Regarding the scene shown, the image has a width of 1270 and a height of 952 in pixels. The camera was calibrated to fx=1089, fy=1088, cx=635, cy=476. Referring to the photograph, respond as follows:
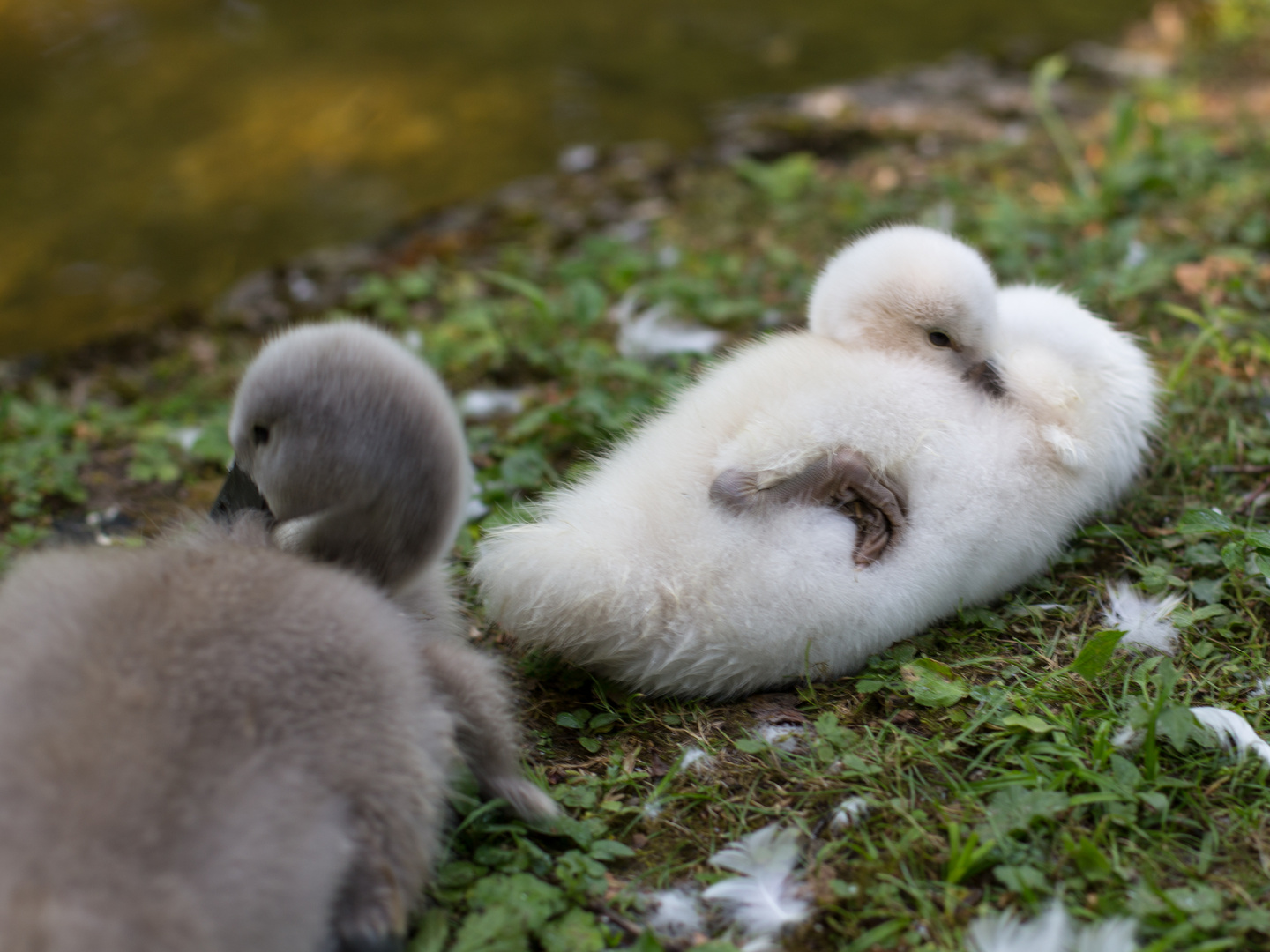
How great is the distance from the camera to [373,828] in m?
1.83

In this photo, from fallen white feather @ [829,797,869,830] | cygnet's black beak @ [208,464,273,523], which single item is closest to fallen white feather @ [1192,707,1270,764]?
fallen white feather @ [829,797,869,830]

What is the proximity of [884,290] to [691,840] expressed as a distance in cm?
154

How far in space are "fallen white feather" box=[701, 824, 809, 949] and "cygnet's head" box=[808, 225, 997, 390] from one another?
4.53 ft

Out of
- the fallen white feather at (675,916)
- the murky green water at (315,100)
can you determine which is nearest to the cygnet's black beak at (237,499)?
the fallen white feather at (675,916)

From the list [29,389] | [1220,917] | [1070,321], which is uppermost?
[1070,321]

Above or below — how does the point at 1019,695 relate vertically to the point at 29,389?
above

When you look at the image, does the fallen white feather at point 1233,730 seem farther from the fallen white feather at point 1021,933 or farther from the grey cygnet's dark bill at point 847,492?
the grey cygnet's dark bill at point 847,492

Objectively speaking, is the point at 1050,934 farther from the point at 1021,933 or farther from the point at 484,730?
the point at 484,730

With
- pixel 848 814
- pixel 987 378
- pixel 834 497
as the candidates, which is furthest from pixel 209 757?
pixel 987 378

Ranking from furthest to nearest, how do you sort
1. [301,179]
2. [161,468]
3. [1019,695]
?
Result: [301,179], [161,468], [1019,695]

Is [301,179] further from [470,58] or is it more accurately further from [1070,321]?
[1070,321]

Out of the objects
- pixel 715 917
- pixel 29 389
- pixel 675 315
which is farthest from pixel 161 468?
pixel 715 917

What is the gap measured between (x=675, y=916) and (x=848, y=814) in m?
0.41

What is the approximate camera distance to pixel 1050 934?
1884mm
